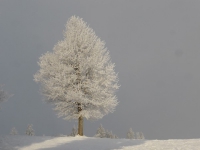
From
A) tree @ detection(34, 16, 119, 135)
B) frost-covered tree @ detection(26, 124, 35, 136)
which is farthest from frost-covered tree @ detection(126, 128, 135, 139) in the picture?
tree @ detection(34, 16, 119, 135)

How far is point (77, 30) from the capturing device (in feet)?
83.6

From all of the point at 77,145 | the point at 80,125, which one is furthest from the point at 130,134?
the point at 77,145

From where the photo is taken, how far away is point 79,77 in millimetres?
24266

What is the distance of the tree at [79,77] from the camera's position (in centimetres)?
2353

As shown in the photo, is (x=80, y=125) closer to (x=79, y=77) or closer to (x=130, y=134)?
(x=79, y=77)

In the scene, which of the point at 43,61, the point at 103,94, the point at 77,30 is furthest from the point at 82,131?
the point at 77,30

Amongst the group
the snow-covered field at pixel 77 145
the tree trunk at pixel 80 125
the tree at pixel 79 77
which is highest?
the tree at pixel 79 77

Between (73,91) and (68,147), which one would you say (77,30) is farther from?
(68,147)

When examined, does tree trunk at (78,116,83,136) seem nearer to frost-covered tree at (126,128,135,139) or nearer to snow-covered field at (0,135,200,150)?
snow-covered field at (0,135,200,150)

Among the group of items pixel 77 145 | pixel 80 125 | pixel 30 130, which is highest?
pixel 30 130

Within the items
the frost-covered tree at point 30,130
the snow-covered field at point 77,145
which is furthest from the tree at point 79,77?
the frost-covered tree at point 30,130

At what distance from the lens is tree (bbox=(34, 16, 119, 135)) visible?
23531 millimetres

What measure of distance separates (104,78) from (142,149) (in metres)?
9.88

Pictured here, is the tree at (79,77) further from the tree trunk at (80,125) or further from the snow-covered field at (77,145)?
the snow-covered field at (77,145)
